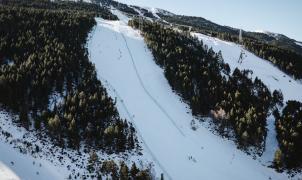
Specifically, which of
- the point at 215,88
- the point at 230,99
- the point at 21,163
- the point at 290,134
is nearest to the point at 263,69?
the point at 215,88

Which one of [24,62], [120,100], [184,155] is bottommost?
[184,155]

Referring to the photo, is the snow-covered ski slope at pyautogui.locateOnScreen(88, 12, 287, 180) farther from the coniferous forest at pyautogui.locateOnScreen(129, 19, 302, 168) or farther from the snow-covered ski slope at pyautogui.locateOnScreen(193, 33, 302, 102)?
the snow-covered ski slope at pyautogui.locateOnScreen(193, 33, 302, 102)

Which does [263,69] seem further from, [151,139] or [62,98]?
[62,98]

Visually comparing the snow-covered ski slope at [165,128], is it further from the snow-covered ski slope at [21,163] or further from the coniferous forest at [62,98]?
the snow-covered ski slope at [21,163]

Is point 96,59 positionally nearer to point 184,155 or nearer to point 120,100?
point 120,100

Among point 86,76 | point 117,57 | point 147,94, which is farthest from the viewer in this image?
point 117,57

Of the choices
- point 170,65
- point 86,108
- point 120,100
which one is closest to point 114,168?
point 86,108

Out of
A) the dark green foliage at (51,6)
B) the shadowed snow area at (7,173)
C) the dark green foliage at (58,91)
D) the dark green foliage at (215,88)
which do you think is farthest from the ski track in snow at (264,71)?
the dark green foliage at (51,6)
